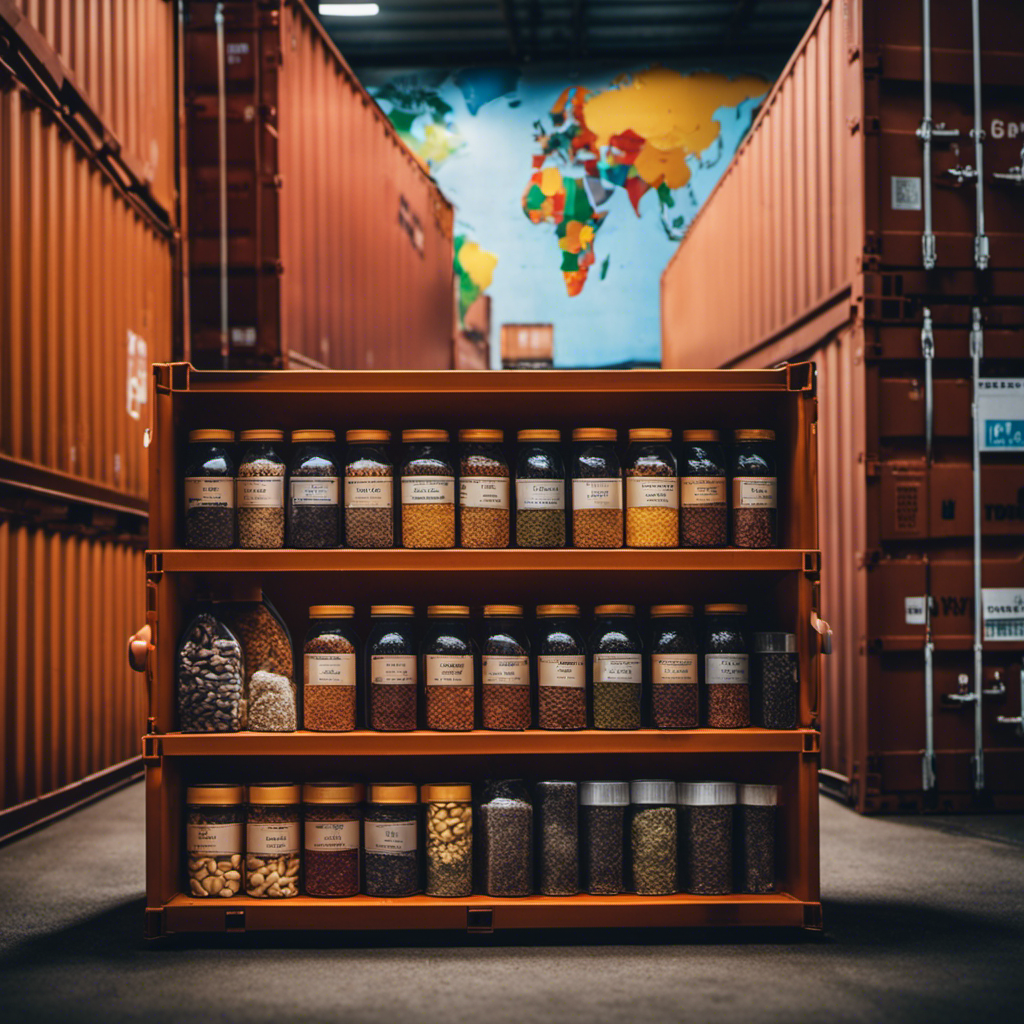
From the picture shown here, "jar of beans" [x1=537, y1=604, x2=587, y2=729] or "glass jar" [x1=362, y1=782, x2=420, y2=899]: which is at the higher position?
"jar of beans" [x1=537, y1=604, x2=587, y2=729]

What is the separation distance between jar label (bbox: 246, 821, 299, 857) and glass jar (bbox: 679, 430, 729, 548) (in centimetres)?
130

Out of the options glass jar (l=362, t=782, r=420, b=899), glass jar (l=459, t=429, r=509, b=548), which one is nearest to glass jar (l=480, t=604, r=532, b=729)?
glass jar (l=459, t=429, r=509, b=548)

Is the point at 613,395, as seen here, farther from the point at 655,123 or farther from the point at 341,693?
the point at 655,123

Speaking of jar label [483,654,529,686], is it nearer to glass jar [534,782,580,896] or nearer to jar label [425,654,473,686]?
jar label [425,654,473,686]

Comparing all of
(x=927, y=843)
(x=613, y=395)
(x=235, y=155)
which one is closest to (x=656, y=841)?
(x=613, y=395)

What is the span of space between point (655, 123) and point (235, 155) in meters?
6.84

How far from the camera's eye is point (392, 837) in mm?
2650

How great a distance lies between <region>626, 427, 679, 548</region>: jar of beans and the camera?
2.71 m

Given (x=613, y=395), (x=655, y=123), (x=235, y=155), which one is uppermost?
(x=655, y=123)

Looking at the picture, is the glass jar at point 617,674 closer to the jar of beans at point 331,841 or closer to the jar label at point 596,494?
the jar label at point 596,494

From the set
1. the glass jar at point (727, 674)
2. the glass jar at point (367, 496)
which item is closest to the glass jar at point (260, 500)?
the glass jar at point (367, 496)

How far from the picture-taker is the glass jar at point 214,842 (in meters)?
2.66

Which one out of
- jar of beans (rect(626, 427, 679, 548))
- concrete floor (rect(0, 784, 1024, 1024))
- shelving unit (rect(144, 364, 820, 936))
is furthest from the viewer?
jar of beans (rect(626, 427, 679, 548))

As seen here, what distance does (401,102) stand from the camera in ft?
38.1
